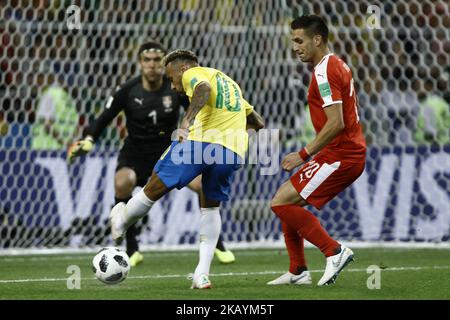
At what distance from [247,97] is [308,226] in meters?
5.29

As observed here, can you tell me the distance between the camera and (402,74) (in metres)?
11.4

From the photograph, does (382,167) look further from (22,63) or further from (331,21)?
(22,63)

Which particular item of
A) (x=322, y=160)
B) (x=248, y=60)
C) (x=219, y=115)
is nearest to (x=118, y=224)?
(x=219, y=115)

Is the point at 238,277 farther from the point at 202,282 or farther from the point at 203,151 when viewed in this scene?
the point at 203,151

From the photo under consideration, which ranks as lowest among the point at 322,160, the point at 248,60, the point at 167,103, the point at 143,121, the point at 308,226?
the point at 308,226

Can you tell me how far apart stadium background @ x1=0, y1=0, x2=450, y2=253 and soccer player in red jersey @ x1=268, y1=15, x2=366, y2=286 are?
4.34 metres

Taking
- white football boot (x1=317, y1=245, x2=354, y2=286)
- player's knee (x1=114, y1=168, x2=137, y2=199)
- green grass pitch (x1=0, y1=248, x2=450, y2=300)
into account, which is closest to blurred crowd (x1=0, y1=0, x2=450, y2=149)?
green grass pitch (x1=0, y1=248, x2=450, y2=300)

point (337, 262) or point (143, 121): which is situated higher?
point (143, 121)

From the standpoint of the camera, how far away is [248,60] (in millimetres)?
11695

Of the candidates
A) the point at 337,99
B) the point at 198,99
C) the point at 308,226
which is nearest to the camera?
the point at 198,99

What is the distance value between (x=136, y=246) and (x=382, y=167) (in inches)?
125

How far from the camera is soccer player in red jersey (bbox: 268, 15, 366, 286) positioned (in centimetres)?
638

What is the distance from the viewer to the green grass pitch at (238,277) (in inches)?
235

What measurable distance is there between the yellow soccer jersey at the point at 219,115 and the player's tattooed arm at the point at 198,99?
10 cm
